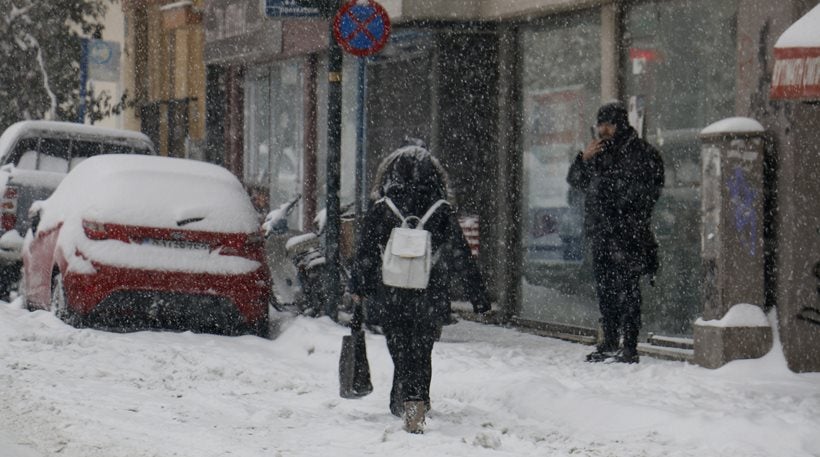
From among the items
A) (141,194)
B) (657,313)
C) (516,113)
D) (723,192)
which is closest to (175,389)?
(141,194)

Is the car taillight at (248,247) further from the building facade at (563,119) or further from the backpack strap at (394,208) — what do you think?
the backpack strap at (394,208)

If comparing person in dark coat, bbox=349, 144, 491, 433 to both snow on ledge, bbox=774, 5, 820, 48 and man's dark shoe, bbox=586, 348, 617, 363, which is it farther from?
man's dark shoe, bbox=586, 348, 617, 363

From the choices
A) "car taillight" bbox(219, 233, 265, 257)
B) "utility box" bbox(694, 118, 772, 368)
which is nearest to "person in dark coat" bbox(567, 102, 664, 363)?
"utility box" bbox(694, 118, 772, 368)

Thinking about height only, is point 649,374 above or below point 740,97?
below

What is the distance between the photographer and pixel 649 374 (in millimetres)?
10688

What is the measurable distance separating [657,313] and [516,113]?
3.52 metres

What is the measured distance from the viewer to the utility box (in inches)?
431

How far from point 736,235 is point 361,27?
405 centimetres

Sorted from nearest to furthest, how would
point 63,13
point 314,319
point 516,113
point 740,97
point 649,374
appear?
1. point 649,374
2. point 740,97
3. point 314,319
4. point 516,113
5. point 63,13

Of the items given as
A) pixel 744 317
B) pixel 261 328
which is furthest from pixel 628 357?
pixel 261 328

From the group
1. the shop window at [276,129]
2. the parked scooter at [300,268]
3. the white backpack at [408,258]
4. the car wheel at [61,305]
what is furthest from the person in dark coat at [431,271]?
the shop window at [276,129]

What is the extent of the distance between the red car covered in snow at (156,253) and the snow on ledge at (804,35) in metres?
5.33

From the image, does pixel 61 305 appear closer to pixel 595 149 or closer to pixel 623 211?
pixel 595 149

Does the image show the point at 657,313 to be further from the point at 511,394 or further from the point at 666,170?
the point at 511,394
